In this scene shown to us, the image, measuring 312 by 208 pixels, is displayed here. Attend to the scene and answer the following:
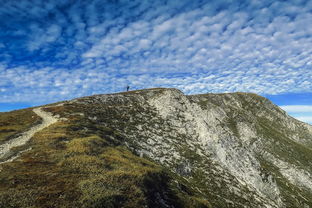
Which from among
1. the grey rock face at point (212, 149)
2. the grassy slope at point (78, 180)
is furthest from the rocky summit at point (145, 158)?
the grey rock face at point (212, 149)

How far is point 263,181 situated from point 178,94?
4632cm

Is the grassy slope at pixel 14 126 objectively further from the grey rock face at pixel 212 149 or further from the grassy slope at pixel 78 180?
the grey rock face at pixel 212 149

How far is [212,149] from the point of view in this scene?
61375mm

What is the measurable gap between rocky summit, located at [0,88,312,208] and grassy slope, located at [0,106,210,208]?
9cm

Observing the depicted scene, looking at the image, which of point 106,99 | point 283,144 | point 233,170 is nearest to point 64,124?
point 106,99

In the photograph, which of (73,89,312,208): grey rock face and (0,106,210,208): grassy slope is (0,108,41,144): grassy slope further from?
(73,89,312,208): grey rock face

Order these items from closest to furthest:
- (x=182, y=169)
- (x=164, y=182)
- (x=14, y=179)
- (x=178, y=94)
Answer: (x=14, y=179), (x=164, y=182), (x=182, y=169), (x=178, y=94)

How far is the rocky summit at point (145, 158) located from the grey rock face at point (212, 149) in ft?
1.14

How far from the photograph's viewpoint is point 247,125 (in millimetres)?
91250

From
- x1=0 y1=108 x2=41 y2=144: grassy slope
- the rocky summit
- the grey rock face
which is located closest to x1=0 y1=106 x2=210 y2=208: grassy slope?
the rocky summit

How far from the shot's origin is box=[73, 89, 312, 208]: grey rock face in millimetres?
45750

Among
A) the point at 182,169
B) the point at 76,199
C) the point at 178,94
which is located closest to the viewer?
the point at 76,199

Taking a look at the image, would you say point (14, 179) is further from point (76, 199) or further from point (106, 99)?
point (106, 99)

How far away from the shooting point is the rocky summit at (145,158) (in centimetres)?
1934
